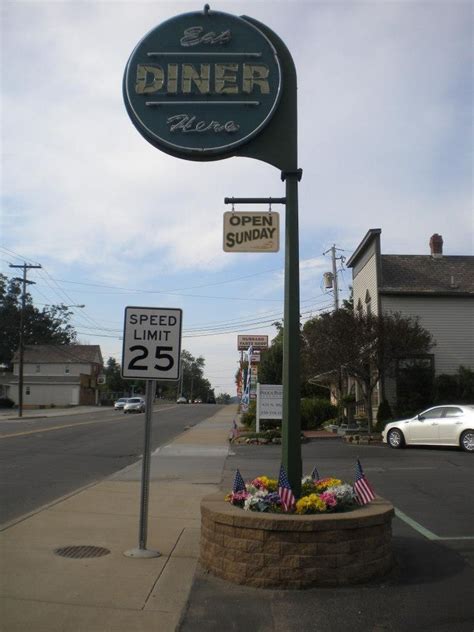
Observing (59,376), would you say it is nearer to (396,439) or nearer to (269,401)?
(269,401)

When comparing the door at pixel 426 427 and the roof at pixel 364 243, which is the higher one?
the roof at pixel 364 243

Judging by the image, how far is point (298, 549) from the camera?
5500mm

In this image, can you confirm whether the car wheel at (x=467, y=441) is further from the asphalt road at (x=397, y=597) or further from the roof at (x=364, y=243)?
the roof at (x=364, y=243)

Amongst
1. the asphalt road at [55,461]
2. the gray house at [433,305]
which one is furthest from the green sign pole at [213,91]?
the gray house at [433,305]

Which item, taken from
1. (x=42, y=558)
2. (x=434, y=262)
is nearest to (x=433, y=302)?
(x=434, y=262)

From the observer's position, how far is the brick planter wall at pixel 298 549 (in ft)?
18.0

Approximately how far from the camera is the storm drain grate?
661 cm

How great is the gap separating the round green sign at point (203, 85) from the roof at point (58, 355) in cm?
7743

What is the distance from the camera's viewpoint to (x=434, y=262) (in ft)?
96.3

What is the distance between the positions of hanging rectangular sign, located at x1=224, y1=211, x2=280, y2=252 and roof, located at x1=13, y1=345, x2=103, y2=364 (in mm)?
77909

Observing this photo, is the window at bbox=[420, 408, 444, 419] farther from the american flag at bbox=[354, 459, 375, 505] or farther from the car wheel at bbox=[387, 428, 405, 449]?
the american flag at bbox=[354, 459, 375, 505]

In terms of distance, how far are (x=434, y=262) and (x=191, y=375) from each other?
138 metres

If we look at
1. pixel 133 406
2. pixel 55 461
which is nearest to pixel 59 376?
pixel 133 406

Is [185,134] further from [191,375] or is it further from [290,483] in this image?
[191,375]
